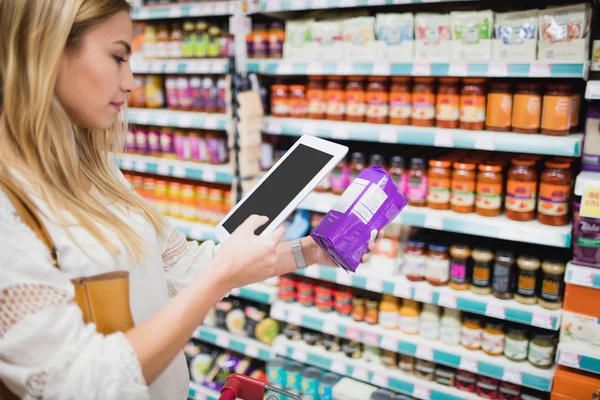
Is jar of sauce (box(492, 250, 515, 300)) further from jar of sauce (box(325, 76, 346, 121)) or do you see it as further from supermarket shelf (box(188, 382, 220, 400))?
supermarket shelf (box(188, 382, 220, 400))

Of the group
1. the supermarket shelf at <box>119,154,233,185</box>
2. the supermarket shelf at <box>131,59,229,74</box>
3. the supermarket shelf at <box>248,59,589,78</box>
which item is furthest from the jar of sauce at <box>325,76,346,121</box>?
the supermarket shelf at <box>119,154,233,185</box>

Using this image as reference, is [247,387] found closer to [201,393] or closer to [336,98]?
[336,98]

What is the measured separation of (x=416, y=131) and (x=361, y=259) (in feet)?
3.53

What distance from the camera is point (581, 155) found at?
206 cm

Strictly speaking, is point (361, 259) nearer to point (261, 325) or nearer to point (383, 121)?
point (383, 121)

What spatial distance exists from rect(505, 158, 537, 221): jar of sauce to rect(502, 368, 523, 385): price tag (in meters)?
0.69

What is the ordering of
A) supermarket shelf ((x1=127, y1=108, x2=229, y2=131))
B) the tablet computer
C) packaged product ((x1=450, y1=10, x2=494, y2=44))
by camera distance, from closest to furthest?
1. the tablet computer
2. packaged product ((x1=450, y1=10, x2=494, y2=44))
3. supermarket shelf ((x1=127, y1=108, x2=229, y2=131))

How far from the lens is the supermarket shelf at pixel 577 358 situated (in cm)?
200

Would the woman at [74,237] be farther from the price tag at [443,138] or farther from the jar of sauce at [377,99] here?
the jar of sauce at [377,99]

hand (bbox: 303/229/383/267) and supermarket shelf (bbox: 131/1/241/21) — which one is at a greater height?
supermarket shelf (bbox: 131/1/241/21)

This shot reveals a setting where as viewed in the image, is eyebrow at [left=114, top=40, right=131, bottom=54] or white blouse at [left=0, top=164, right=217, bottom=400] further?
eyebrow at [left=114, top=40, right=131, bottom=54]

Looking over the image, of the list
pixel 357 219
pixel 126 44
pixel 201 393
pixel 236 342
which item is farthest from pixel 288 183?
pixel 201 393

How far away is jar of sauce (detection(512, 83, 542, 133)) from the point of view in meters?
2.08

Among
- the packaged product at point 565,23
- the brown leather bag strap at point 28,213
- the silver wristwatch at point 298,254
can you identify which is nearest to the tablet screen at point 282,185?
the silver wristwatch at point 298,254
